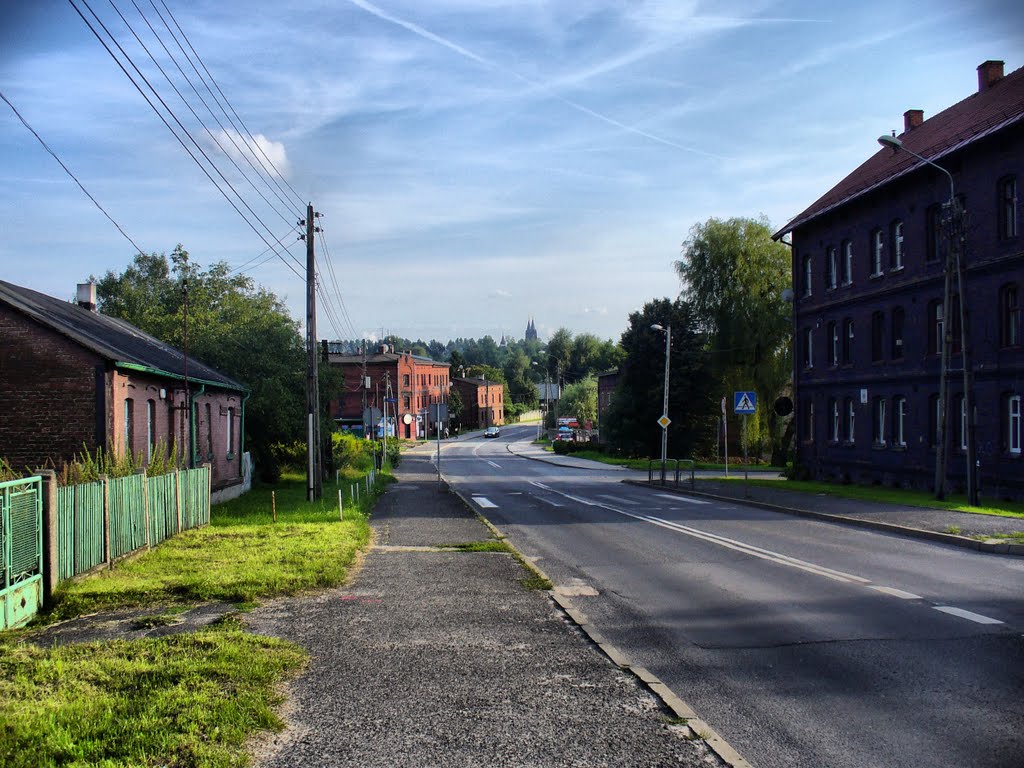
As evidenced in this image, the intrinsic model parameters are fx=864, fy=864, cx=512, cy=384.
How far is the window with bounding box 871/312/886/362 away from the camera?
31953 mm

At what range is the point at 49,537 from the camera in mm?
9523

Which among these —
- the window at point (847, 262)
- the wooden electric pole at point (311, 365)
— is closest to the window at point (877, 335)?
the window at point (847, 262)

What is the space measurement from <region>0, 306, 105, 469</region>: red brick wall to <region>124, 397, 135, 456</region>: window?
1.33m

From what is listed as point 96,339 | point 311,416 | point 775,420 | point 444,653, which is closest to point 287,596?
point 444,653

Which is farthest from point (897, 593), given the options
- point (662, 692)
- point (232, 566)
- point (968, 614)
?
point (232, 566)

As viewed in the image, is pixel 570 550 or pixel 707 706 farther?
pixel 570 550

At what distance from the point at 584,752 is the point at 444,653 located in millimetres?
2572

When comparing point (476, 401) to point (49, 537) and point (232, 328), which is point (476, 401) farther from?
point (49, 537)

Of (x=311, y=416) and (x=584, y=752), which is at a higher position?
(x=311, y=416)

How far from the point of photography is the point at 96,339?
18938mm

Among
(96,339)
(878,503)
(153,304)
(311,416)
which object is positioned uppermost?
(153,304)

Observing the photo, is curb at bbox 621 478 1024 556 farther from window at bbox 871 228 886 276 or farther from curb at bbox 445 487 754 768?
window at bbox 871 228 886 276

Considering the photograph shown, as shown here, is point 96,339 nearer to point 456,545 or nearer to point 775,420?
point 456,545

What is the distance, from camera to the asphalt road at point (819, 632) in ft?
17.8
